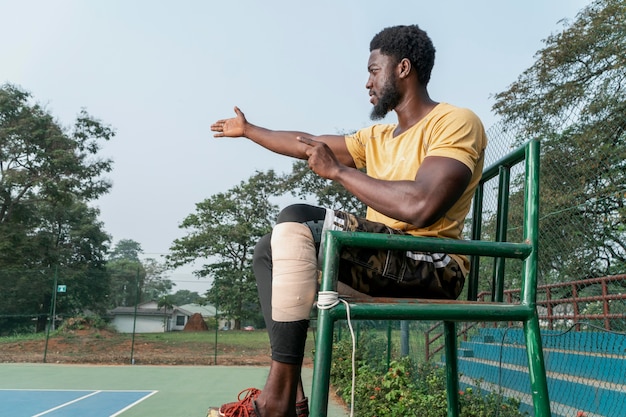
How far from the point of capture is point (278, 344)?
1076 millimetres

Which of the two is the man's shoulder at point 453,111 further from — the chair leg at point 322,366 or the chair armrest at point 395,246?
the chair leg at point 322,366

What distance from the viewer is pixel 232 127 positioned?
195 cm

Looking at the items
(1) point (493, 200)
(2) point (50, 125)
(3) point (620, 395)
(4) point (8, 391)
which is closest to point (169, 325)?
(4) point (8, 391)

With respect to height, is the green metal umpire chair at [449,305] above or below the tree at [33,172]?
below

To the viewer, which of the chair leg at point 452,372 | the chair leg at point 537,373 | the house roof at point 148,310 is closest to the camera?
the chair leg at point 537,373

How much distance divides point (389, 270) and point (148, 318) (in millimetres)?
14930

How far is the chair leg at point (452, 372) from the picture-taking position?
61.9 inches

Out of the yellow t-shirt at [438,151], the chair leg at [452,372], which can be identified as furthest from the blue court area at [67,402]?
the yellow t-shirt at [438,151]

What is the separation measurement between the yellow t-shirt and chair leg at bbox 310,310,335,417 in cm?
45

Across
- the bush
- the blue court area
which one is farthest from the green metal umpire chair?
the blue court area

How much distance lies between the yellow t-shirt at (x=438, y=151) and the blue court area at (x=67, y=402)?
6167mm

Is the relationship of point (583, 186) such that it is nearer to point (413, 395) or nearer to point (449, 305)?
point (413, 395)

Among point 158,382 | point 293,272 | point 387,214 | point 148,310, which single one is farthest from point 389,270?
point 148,310

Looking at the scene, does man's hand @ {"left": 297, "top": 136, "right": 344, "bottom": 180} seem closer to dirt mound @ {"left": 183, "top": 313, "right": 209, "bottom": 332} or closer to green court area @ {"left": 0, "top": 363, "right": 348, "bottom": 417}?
green court area @ {"left": 0, "top": 363, "right": 348, "bottom": 417}
